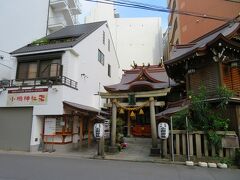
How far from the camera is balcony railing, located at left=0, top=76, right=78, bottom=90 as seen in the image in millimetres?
→ 15220

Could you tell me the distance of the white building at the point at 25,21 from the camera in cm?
2050

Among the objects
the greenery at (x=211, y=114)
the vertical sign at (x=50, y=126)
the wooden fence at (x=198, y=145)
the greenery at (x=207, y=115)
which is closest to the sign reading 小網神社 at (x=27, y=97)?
the vertical sign at (x=50, y=126)

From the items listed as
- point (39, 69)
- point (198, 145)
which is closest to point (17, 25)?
point (39, 69)

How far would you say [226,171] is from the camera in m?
8.85

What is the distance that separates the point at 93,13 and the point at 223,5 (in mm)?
23855

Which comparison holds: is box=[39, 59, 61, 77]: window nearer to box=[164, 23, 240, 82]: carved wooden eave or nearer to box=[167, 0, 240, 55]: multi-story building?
box=[164, 23, 240, 82]: carved wooden eave

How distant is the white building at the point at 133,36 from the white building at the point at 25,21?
9334 millimetres

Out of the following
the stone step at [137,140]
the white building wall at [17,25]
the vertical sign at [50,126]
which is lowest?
the stone step at [137,140]

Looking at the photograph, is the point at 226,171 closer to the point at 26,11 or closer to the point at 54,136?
the point at 54,136

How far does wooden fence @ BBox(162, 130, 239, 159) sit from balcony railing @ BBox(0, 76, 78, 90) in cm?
849

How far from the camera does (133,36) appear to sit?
3922 cm

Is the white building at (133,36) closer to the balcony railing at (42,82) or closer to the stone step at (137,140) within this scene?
the stone step at (137,140)

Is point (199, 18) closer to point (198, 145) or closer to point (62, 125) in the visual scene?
point (198, 145)

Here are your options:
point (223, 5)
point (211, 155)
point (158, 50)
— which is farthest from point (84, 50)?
point (158, 50)
